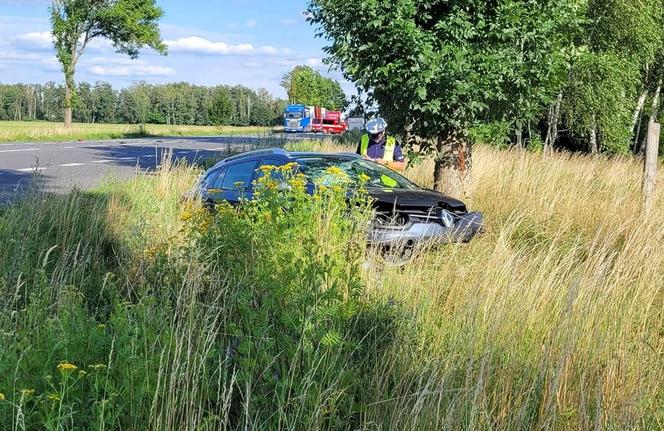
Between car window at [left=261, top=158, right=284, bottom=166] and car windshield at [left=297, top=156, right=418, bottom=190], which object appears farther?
car window at [left=261, top=158, right=284, bottom=166]

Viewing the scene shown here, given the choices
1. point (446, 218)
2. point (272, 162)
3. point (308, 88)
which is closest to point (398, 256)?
point (446, 218)

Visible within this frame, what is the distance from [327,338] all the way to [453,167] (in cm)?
589

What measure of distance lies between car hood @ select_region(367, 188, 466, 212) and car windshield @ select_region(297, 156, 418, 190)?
232 millimetres

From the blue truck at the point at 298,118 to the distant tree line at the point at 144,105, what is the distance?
26.2m

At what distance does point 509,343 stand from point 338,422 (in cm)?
117

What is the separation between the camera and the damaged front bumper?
570cm

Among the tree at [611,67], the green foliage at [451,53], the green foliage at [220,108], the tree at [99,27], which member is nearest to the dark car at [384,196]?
the green foliage at [451,53]

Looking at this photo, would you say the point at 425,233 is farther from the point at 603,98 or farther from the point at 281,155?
the point at 603,98

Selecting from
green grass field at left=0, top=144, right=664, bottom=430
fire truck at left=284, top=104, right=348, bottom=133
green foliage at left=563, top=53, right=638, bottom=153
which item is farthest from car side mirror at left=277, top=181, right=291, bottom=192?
fire truck at left=284, top=104, right=348, bottom=133

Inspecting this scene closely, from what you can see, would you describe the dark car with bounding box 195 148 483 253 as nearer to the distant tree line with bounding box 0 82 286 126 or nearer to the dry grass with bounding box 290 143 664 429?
the dry grass with bounding box 290 143 664 429

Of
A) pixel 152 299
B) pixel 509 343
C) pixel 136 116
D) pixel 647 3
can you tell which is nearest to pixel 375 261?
pixel 509 343

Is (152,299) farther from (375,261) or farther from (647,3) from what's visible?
(647,3)

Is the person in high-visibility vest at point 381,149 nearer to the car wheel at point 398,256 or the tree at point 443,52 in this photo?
the tree at point 443,52

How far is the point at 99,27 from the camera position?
40.2m
